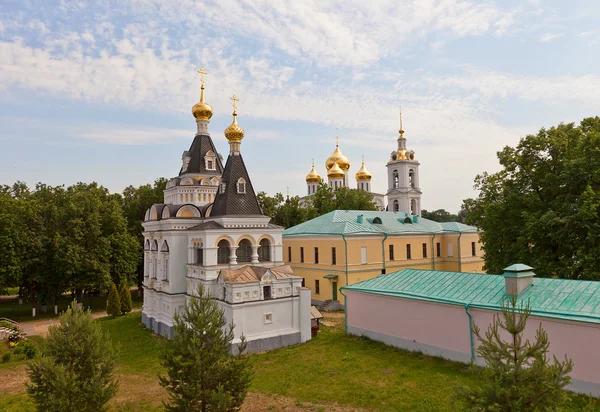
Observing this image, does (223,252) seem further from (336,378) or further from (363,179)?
(363,179)

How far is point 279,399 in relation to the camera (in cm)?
1267

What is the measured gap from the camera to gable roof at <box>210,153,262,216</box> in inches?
802

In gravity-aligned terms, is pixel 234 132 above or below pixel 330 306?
above

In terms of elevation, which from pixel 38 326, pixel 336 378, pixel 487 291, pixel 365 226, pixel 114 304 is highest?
pixel 365 226

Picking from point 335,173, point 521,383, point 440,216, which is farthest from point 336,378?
point 440,216

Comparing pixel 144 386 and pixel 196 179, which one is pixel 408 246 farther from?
pixel 144 386

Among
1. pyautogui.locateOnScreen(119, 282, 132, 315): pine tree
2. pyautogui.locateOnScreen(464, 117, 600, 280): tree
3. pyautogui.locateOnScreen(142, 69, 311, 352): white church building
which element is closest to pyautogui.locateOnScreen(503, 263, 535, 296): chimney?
pyautogui.locateOnScreen(464, 117, 600, 280): tree

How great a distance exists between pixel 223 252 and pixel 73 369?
10.6 m

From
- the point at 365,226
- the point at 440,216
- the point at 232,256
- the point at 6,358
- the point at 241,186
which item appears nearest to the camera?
the point at 6,358

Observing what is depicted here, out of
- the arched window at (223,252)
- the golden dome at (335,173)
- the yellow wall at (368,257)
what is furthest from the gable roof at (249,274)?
the golden dome at (335,173)

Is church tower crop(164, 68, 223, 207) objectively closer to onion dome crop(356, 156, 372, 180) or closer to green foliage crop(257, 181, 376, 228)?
green foliage crop(257, 181, 376, 228)

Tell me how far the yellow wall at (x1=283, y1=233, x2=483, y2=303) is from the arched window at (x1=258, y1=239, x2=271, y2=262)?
23.6 feet

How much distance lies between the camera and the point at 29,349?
754 inches

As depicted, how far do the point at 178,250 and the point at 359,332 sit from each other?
33.4 feet
